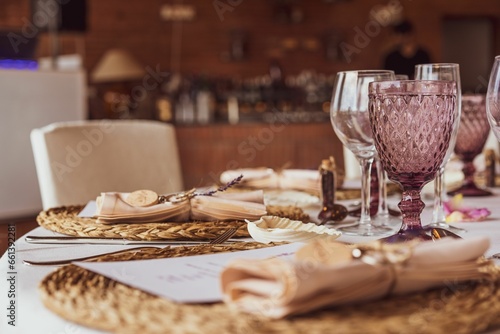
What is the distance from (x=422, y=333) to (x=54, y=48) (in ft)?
16.0

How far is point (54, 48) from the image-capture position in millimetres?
5090

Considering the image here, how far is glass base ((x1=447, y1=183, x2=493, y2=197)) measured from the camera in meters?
1.60

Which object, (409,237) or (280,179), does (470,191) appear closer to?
(280,179)

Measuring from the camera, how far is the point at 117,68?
7184 millimetres

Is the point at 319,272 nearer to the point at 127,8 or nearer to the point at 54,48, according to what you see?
the point at 54,48

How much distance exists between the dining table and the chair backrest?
1.80ft

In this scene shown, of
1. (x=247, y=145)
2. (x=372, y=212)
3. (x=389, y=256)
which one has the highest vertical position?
(x=389, y=256)

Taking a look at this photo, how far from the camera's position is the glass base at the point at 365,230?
3.63 ft

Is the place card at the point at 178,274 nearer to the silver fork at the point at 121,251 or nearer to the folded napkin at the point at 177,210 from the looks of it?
the silver fork at the point at 121,251

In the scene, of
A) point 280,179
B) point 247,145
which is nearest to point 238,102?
point 247,145

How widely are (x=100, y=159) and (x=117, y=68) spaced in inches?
216

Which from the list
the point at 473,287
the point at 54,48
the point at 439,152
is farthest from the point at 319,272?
the point at 54,48

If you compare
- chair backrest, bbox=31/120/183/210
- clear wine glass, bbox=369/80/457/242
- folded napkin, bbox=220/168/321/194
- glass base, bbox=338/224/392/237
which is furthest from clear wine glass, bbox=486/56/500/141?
chair backrest, bbox=31/120/183/210

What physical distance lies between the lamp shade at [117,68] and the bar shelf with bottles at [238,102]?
0.39 m
